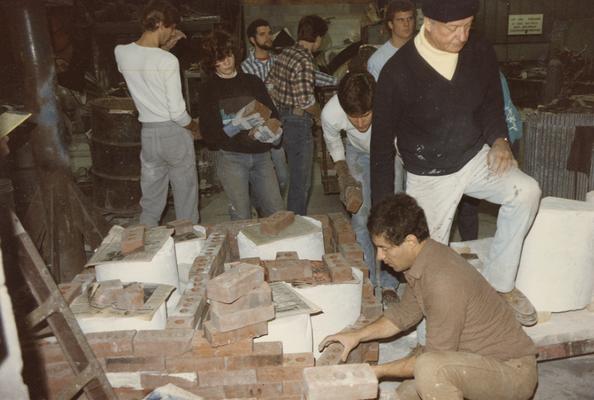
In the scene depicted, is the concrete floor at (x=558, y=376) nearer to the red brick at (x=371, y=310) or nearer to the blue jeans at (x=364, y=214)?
the red brick at (x=371, y=310)

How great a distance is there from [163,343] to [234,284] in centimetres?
51

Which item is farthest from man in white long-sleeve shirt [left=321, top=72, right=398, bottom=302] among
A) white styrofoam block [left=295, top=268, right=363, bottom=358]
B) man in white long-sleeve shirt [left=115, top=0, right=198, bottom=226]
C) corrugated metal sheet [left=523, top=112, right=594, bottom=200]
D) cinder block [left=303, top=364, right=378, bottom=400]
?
corrugated metal sheet [left=523, top=112, right=594, bottom=200]

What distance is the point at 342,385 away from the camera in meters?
2.44

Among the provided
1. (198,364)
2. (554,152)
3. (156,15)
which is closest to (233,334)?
(198,364)

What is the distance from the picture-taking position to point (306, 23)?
224 inches

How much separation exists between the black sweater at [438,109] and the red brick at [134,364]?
1.85m

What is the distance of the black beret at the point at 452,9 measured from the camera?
10.0 feet

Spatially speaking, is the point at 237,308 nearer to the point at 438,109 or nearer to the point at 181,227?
the point at 181,227

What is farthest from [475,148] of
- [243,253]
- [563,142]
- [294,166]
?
[563,142]

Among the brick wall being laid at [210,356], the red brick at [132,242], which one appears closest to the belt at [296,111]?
the red brick at [132,242]

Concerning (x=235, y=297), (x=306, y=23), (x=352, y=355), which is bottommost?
(x=352, y=355)

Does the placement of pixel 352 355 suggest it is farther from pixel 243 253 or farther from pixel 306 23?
pixel 306 23

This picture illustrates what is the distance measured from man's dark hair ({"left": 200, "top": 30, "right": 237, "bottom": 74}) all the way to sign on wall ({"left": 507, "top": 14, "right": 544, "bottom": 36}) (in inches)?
482

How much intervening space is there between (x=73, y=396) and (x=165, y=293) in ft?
2.32
